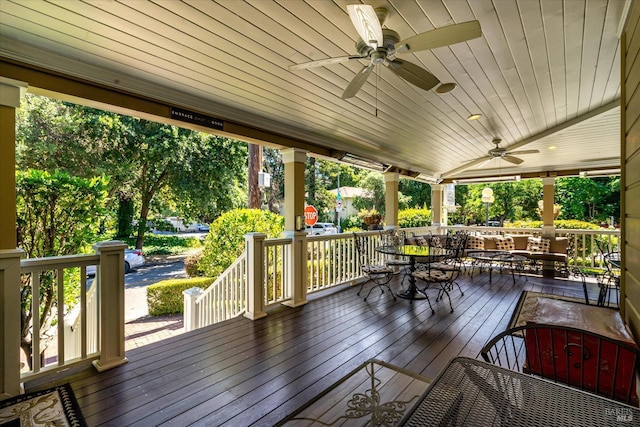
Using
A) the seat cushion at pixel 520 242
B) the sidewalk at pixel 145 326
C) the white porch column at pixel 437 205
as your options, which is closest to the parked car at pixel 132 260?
the sidewalk at pixel 145 326

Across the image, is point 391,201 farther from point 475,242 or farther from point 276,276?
point 276,276

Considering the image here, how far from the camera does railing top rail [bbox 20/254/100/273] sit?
219cm

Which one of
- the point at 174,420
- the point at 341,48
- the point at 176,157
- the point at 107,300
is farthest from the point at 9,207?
the point at 176,157

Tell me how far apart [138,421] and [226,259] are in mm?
4193

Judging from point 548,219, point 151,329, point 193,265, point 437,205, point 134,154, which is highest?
point 134,154

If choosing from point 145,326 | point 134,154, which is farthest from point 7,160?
point 134,154

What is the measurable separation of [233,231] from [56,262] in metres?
3.62

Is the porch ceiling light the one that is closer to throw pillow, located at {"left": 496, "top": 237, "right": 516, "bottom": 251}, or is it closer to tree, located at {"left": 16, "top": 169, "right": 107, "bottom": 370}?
throw pillow, located at {"left": 496, "top": 237, "right": 516, "bottom": 251}

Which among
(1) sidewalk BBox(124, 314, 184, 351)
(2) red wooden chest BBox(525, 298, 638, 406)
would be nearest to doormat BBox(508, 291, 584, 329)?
(2) red wooden chest BBox(525, 298, 638, 406)

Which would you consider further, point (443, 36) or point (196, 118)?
point (196, 118)

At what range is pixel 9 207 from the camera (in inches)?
80.0

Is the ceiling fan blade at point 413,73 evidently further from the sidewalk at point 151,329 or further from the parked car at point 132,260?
the parked car at point 132,260

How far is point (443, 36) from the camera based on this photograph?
64.1 inches

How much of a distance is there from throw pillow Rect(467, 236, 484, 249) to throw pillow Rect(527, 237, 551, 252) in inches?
36.6
